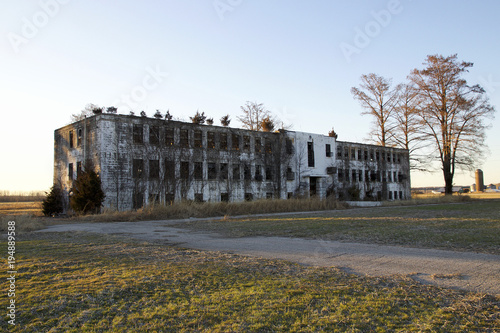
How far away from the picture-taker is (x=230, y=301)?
494 centimetres

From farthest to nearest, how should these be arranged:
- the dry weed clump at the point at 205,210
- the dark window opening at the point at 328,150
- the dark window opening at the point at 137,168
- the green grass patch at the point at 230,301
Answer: the dark window opening at the point at 328,150
the dark window opening at the point at 137,168
the dry weed clump at the point at 205,210
the green grass patch at the point at 230,301

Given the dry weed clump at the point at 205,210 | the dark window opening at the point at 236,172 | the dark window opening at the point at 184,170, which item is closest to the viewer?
the dry weed clump at the point at 205,210

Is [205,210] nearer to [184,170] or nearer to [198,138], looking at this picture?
[184,170]

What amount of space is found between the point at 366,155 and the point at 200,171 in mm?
27210

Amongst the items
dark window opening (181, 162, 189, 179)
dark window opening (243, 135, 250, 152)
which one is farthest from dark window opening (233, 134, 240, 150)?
dark window opening (181, 162, 189, 179)

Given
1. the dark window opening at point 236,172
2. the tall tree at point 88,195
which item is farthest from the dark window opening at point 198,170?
the tall tree at point 88,195

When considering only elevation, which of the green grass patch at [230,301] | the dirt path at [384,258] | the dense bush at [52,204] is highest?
the dense bush at [52,204]

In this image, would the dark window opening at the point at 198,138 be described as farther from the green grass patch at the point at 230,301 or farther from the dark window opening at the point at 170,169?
the green grass patch at the point at 230,301

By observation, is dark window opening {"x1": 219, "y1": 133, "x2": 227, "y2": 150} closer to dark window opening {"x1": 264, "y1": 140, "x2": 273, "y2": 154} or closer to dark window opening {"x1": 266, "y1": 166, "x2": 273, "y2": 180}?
dark window opening {"x1": 264, "y1": 140, "x2": 273, "y2": 154}

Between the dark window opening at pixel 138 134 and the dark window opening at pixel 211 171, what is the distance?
7061mm

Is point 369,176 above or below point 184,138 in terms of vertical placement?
below

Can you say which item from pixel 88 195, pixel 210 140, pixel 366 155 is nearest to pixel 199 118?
pixel 210 140

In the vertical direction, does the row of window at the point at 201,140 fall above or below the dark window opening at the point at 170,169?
above

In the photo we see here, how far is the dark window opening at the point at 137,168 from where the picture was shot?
32875 mm
